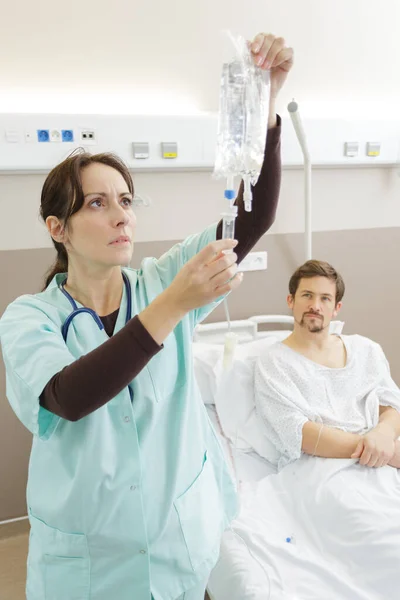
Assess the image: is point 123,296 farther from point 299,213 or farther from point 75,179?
point 299,213

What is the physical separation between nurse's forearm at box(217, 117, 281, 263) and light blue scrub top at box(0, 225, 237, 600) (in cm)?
7

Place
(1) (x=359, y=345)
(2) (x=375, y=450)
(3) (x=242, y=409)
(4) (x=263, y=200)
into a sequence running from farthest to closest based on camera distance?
(1) (x=359, y=345), (3) (x=242, y=409), (2) (x=375, y=450), (4) (x=263, y=200)

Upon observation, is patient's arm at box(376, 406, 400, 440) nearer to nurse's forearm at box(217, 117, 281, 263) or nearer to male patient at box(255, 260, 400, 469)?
male patient at box(255, 260, 400, 469)

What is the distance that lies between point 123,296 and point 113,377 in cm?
38

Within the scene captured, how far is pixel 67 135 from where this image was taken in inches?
69.2

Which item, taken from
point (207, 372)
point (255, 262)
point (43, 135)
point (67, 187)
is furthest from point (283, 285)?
point (67, 187)

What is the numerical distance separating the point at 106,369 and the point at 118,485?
36 centimetres

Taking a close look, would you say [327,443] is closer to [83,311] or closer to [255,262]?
[255,262]

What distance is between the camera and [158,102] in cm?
191

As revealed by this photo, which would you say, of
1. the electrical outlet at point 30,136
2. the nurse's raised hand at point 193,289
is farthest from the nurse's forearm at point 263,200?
the electrical outlet at point 30,136

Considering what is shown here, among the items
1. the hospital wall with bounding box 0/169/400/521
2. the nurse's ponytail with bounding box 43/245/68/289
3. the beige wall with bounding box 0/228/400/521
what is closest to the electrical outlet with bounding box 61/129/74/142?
the hospital wall with bounding box 0/169/400/521

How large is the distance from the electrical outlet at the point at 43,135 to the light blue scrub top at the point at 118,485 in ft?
2.84

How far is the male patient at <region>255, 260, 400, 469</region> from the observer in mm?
1584

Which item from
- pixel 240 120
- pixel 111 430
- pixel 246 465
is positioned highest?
pixel 240 120
